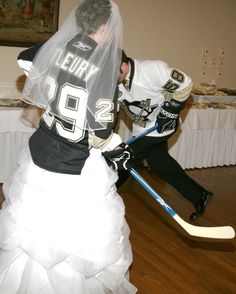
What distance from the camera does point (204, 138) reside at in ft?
12.1

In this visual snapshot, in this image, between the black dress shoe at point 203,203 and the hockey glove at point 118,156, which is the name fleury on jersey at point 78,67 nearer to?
the hockey glove at point 118,156

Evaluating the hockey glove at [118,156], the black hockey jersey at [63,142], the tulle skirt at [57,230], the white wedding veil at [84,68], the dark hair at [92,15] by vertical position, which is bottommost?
the tulle skirt at [57,230]

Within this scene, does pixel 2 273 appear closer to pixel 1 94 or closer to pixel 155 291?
pixel 155 291

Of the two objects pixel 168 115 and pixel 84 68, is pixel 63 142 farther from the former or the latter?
pixel 168 115

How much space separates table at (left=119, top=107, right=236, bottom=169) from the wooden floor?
0.56 m

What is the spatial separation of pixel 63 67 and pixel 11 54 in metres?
2.08

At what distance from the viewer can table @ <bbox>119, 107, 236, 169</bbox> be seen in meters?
3.51

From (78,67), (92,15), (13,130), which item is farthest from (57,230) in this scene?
(13,130)

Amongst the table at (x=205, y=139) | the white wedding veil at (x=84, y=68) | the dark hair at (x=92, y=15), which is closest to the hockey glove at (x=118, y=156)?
the white wedding veil at (x=84, y=68)

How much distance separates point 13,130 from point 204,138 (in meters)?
1.91

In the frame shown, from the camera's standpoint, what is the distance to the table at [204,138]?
351 centimetres

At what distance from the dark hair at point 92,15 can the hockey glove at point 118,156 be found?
48 cm

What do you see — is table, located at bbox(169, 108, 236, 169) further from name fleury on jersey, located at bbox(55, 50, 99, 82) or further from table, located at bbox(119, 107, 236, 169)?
name fleury on jersey, located at bbox(55, 50, 99, 82)

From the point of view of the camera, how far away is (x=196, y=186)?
8.05ft
